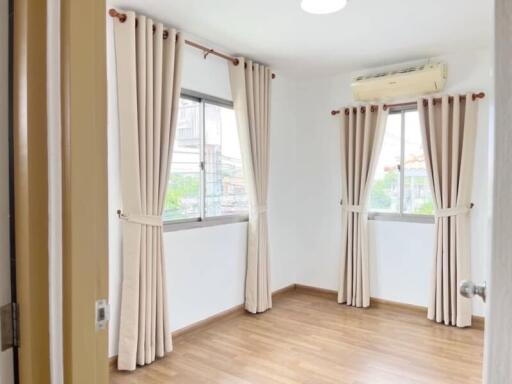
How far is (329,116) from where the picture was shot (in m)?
4.28

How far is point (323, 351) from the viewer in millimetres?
2904

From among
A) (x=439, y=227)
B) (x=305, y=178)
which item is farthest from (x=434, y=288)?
(x=305, y=178)

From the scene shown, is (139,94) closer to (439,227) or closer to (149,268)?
(149,268)

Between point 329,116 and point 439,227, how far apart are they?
1.69 metres

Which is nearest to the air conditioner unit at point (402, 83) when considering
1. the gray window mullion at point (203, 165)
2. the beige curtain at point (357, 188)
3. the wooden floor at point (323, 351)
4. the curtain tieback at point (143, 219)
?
the beige curtain at point (357, 188)

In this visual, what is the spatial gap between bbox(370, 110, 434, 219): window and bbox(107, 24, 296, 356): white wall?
1071 mm

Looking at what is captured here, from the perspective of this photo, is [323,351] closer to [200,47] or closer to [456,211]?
[456,211]

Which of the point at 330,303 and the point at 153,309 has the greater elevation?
the point at 153,309

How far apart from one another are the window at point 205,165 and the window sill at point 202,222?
0.08 ft

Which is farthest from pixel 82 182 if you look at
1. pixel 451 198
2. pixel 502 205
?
pixel 451 198

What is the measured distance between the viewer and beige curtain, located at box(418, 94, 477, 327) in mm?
3375

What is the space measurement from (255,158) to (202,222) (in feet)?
2.80

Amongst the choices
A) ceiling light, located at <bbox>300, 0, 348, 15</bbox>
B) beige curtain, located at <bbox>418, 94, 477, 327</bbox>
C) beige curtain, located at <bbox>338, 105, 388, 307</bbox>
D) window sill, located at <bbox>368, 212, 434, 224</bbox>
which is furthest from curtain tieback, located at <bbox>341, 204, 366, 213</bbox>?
ceiling light, located at <bbox>300, 0, 348, 15</bbox>

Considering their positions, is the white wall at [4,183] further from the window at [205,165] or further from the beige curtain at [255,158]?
the beige curtain at [255,158]
